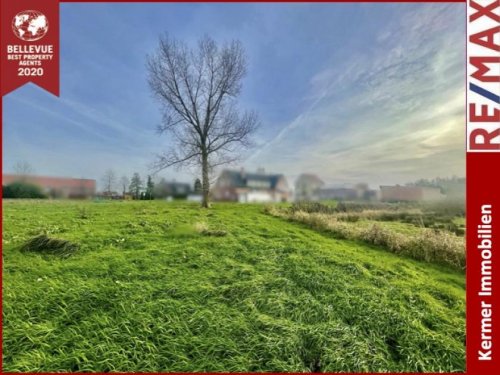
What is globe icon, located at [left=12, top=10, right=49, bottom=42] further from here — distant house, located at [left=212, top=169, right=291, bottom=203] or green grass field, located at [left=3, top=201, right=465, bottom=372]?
distant house, located at [left=212, top=169, right=291, bottom=203]

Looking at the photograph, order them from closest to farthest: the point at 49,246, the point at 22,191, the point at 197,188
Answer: the point at 22,191
the point at 49,246
the point at 197,188

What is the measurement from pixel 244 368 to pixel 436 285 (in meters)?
3.74

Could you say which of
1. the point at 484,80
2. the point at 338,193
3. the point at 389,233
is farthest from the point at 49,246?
the point at 389,233

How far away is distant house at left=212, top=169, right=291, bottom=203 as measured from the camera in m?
4.32

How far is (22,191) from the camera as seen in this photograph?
3525 millimetres

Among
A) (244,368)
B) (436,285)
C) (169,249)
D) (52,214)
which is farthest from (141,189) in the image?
(436,285)

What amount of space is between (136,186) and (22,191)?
171 cm

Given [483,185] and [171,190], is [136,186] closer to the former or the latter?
[171,190]

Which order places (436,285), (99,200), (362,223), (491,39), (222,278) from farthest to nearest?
(362,223) → (99,200) → (436,285) → (222,278) → (491,39)

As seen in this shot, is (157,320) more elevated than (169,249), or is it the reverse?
(169,249)

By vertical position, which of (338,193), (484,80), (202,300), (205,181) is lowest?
(202,300)

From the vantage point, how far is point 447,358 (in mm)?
2559

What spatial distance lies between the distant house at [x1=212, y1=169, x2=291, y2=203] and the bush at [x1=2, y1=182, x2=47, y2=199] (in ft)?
10.3

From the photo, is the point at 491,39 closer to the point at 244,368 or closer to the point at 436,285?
the point at 436,285
